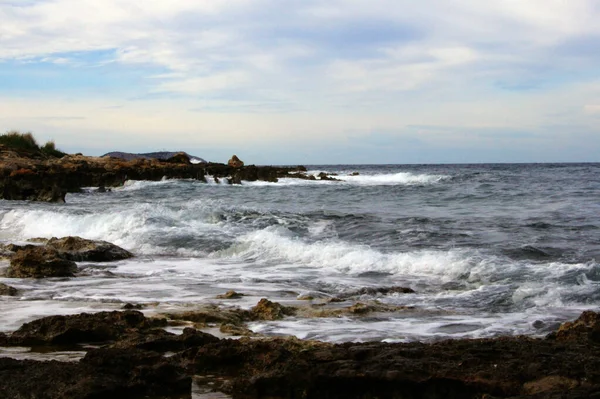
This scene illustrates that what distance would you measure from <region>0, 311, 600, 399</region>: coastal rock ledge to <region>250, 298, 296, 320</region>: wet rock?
5.62 feet

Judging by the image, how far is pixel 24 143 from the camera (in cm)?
4459

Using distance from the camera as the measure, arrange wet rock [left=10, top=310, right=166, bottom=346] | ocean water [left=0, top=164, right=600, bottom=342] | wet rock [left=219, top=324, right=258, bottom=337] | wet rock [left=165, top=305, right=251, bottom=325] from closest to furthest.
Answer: wet rock [left=10, top=310, right=166, bottom=346] < wet rock [left=219, top=324, right=258, bottom=337] < wet rock [left=165, top=305, right=251, bottom=325] < ocean water [left=0, top=164, right=600, bottom=342]

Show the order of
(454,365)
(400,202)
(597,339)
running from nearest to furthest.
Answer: (454,365) < (597,339) < (400,202)

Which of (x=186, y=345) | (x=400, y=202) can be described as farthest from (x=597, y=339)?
(x=400, y=202)

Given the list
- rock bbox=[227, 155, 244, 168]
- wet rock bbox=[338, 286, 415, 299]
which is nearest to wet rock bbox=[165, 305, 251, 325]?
wet rock bbox=[338, 286, 415, 299]

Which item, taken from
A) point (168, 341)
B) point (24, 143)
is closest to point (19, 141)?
point (24, 143)

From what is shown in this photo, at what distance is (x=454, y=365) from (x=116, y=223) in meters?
13.3

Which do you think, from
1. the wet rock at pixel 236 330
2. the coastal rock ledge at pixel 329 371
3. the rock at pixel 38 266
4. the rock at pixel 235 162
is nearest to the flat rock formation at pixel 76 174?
the rock at pixel 235 162

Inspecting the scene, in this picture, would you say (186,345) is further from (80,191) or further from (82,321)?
(80,191)

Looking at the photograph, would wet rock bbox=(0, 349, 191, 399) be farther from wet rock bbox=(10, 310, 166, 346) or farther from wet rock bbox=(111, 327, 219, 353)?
wet rock bbox=(10, 310, 166, 346)

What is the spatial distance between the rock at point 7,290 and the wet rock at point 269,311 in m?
3.13

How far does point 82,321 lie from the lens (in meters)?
5.55

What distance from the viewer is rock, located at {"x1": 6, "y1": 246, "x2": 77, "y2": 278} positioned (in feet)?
31.0

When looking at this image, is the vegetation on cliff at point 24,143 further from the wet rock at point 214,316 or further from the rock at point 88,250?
the wet rock at point 214,316
